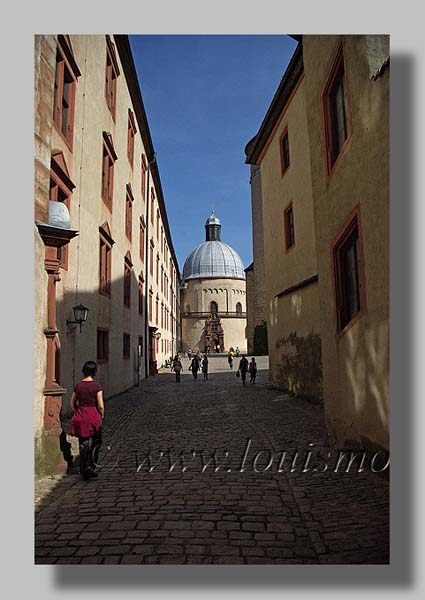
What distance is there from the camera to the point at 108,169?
15.7m

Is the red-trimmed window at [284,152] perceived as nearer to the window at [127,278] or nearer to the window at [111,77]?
the window at [111,77]

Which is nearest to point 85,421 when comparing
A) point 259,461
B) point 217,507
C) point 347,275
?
point 217,507

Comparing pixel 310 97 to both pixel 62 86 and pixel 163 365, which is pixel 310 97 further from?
pixel 163 365

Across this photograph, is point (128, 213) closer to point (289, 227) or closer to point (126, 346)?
point (126, 346)

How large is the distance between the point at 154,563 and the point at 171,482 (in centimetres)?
225

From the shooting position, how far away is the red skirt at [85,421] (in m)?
5.96

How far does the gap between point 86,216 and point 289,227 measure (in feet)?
23.1

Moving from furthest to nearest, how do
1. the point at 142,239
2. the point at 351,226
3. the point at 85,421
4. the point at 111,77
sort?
the point at 142,239 → the point at 111,77 → the point at 351,226 → the point at 85,421

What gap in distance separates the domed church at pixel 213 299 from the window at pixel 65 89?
5453 centimetres

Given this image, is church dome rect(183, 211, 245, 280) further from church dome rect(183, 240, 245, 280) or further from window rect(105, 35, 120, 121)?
window rect(105, 35, 120, 121)

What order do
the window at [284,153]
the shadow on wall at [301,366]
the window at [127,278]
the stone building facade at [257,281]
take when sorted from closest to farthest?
the shadow on wall at [301,366] < the window at [284,153] < the window at [127,278] < the stone building facade at [257,281]

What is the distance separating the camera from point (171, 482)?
579 centimetres

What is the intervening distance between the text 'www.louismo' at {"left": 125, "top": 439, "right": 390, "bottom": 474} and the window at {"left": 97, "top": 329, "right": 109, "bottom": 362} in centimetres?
712

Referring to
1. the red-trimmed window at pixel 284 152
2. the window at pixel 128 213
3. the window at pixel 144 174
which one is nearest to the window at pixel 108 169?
the window at pixel 128 213
